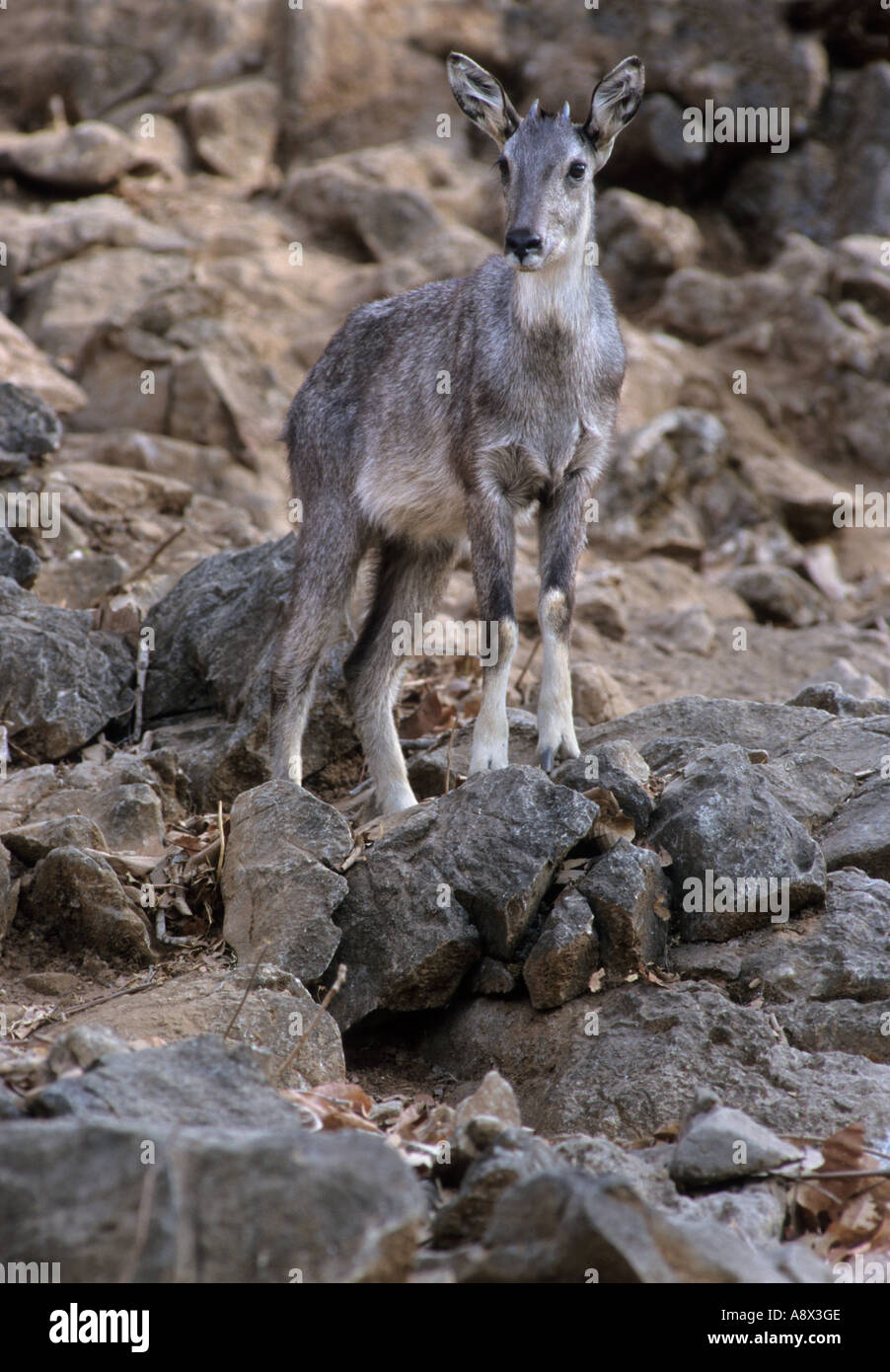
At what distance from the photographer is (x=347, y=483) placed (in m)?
7.15

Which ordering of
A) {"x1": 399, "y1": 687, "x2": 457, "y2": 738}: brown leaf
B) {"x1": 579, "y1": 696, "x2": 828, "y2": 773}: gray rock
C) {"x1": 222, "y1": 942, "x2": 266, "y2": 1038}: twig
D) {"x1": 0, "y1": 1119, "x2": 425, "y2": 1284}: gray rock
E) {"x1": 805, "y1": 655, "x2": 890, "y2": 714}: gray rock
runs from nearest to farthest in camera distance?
{"x1": 0, "y1": 1119, "x2": 425, "y2": 1284}: gray rock → {"x1": 222, "y1": 942, "x2": 266, "y2": 1038}: twig → {"x1": 579, "y1": 696, "x2": 828, "y2": 773}: gray rock → {"x1": 399, "y1": 687, "x2": 457, "y2": 738}: brown leaf → {"x1": 805, "y1": 655, "x2": 890, "y2": 714}: gray rock

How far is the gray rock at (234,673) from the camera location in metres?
7.06

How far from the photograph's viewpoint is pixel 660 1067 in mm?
4578

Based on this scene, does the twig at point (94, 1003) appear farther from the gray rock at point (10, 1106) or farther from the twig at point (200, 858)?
the gray rock at point (10, 1106)

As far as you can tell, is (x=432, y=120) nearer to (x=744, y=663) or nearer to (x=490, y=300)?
(x=744, y=663)

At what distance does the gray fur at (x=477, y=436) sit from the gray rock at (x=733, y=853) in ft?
2.93

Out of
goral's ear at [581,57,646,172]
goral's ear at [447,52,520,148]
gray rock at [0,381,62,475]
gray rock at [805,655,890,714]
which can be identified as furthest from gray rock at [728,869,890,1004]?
gray rock at [0,381,62,475]

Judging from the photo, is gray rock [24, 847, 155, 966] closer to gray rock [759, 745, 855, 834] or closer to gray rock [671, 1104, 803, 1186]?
gray rock [671, 1104, 803, 1186]

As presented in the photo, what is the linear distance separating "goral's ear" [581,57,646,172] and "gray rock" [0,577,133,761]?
354cm

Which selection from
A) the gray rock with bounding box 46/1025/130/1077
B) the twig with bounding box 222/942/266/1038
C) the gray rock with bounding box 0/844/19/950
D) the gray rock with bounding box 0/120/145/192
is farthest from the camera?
the gray rock with bounding box 0/120/145/192

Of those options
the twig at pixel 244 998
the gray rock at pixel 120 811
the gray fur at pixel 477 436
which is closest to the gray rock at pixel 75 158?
the gray fur at pixel 477 436

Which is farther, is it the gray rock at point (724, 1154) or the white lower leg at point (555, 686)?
the white lower leg at point (555, 686)

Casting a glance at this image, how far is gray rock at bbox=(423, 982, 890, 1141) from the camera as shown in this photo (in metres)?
4.39
